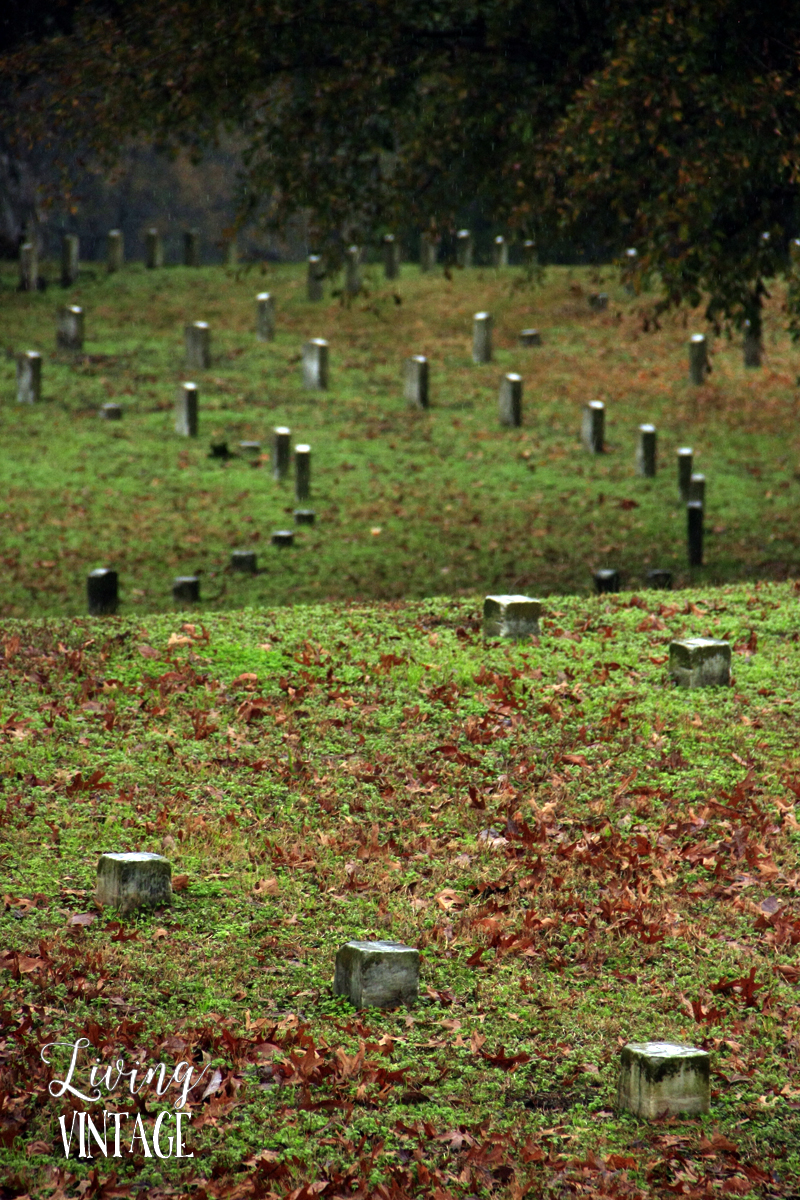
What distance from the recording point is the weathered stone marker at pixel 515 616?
9.51 meters

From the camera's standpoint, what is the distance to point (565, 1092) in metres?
4.77

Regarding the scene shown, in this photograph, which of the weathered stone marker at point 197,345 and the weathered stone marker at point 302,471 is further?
the weathered stone marker at point 197,345

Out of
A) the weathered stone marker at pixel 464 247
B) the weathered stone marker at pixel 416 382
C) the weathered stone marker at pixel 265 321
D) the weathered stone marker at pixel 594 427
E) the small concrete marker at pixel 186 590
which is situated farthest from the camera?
the weathered stone marker at pixel 464 247

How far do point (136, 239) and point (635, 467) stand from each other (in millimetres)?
39459

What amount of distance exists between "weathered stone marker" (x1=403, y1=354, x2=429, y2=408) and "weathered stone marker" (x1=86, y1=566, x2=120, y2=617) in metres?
10.0

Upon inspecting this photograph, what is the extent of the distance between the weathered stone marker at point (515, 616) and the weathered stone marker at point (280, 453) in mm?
8491

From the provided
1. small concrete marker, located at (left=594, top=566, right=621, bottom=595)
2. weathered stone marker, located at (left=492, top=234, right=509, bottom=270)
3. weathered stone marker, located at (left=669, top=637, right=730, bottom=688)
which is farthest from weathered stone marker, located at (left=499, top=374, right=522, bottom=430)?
weathered stone marker, located at (left=492, top=234, right=509, bottom=270)

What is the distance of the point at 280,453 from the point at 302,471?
3.07 feet

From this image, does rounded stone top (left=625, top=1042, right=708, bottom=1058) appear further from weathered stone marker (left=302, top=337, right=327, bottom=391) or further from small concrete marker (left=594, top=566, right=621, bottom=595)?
weathered stone marker (left=302, top=337, right=327, bottom=391)

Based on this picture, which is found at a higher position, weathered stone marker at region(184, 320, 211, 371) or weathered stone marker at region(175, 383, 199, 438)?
weathered stone marker at region(184, 320, 211, 371)

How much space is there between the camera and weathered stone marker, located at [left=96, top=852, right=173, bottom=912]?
19.5 ft

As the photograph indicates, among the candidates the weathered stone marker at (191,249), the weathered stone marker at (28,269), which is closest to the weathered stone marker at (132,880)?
the weathered stone marker at (28,269)

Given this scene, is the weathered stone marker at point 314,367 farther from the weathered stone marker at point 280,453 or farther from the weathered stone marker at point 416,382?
the weathered stone marker at point 280,453

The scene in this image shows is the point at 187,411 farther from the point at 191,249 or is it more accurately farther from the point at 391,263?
the point at 191,249
